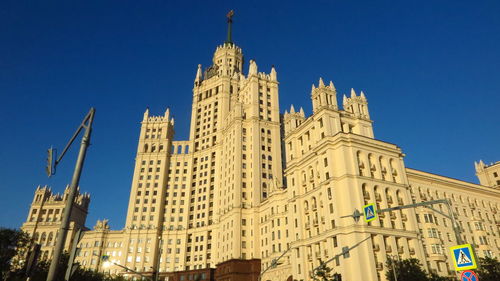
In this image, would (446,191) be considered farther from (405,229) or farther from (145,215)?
(145,215)

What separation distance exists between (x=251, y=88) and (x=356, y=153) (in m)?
63.6

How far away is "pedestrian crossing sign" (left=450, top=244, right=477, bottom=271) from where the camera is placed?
1783 cm

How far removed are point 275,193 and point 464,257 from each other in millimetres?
70297

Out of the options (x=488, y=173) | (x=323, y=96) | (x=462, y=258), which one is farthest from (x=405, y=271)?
(x=488, y=173)

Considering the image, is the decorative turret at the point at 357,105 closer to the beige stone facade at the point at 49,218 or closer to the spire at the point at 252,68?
the spire at the point at 252,68

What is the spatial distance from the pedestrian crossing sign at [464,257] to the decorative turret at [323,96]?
2119 inches

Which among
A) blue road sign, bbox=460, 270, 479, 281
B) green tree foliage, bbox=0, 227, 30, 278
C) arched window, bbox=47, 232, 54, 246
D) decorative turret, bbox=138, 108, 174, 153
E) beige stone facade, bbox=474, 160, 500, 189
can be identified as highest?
decorative turret, bbox=138, 108, 174, 153

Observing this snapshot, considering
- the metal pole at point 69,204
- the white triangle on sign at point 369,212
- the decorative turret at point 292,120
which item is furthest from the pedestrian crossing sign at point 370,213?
the decorative turret at point 292,120

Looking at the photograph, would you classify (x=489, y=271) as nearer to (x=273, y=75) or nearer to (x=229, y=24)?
(x=273, y=75)

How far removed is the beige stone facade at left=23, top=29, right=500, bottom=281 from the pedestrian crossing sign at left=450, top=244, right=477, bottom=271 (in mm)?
18791

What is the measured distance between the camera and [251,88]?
399 feet

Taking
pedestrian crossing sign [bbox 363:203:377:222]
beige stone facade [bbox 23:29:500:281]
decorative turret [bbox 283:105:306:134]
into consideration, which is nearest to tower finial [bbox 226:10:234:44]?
beige stone facade [bbox 23:29:500:281]

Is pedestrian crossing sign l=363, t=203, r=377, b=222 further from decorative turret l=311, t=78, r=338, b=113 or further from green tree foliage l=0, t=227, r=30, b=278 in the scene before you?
green tree foliage l=0, t=227, r=30, b=278

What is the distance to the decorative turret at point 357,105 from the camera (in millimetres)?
75875
